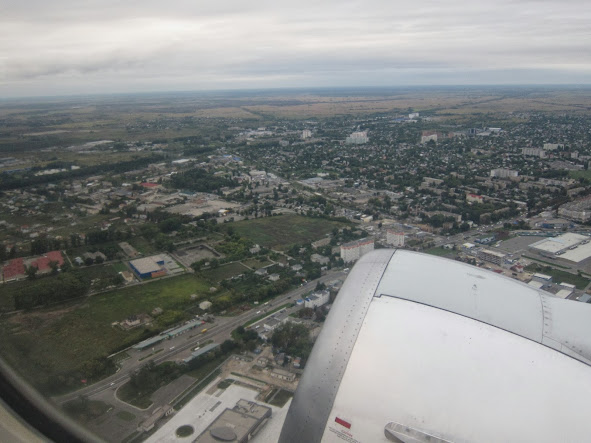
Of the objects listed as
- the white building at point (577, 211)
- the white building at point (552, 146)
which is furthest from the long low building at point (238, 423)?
the white building at point (552, 146)

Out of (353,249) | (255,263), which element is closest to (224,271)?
(255,263)

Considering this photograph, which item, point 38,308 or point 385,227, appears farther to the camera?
point 385,227

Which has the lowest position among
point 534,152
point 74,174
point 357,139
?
point 74,174

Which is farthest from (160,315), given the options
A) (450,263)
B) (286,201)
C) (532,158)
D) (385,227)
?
(532,158)

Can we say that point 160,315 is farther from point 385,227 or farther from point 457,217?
point 457,217

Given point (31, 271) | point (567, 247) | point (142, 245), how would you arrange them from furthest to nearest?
point (142, 245) < point (567, 247) < point (31, 271)

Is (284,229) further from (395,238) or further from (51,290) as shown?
(51,290)
